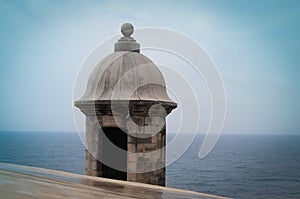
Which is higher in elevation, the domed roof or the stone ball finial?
the stone ball finial

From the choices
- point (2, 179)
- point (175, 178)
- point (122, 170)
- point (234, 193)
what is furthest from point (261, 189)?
point (2, 179)

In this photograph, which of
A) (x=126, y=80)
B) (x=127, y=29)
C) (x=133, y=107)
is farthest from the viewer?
(x=127, y=29)

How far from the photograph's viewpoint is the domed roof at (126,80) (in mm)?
6375

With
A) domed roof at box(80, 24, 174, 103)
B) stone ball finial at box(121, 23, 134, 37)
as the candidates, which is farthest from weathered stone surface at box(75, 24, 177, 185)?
stone ball finial at box(121, 23, 134, 37)

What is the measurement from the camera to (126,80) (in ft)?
21.1

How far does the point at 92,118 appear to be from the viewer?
6688mm

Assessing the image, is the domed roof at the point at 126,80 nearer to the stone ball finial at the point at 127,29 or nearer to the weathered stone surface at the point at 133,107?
the weathered stone surface at the point at 133,107

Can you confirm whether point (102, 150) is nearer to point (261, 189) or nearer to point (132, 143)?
point (132, 143)

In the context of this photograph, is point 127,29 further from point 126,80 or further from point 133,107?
point 133,107

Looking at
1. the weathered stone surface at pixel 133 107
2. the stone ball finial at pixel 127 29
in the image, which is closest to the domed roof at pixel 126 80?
the weathered stone surface at pixel 133 107

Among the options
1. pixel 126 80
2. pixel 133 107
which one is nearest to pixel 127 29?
pixel 126 80

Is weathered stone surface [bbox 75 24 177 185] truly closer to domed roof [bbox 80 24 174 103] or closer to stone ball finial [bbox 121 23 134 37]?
domed roof [bbox 80 24 174 103]

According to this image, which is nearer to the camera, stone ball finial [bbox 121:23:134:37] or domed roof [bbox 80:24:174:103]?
domed roof [bbox 80:24:174:103]

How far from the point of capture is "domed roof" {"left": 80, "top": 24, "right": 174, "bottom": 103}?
20.9 feet
